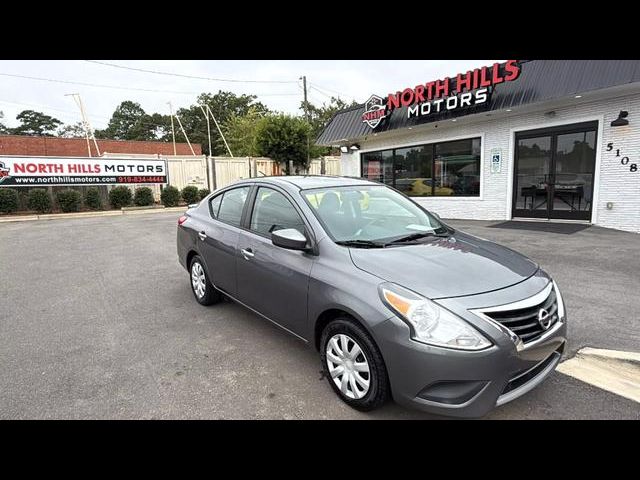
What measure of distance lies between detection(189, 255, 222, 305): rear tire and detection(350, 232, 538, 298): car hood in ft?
7.67

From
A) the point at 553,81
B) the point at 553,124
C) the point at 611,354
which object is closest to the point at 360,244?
the point at 611,354

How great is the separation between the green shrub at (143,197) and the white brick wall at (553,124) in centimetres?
1129

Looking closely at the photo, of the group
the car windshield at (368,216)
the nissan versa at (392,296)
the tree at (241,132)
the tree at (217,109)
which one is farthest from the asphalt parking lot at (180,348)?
the tree at (217,109)

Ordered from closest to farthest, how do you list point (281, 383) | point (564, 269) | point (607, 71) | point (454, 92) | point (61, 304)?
point (281, 383) < point (61, 304) < point (564, 269) < point (607, 71) < point (454, 92)

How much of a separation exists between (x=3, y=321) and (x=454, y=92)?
415 inches

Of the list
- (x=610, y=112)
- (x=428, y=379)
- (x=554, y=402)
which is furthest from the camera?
(x=610, y=112)

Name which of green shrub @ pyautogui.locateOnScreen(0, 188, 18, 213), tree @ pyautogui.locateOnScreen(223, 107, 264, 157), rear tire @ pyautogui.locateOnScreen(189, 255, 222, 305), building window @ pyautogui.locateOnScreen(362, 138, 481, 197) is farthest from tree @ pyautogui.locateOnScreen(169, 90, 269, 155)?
rear tire @ pyautogui.locateOnScreen(189, 255, 222, 305)

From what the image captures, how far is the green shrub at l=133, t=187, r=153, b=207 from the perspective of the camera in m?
18.0

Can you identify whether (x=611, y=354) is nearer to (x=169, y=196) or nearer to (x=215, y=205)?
(x=215, y=205)

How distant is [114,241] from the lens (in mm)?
9578

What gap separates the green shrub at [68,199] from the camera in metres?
16.1

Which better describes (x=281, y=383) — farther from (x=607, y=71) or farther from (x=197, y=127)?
(x=197, y=127)

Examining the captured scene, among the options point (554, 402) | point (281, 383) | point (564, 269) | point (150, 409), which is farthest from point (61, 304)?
point (564, 269)

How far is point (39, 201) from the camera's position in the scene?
51.1 feet
